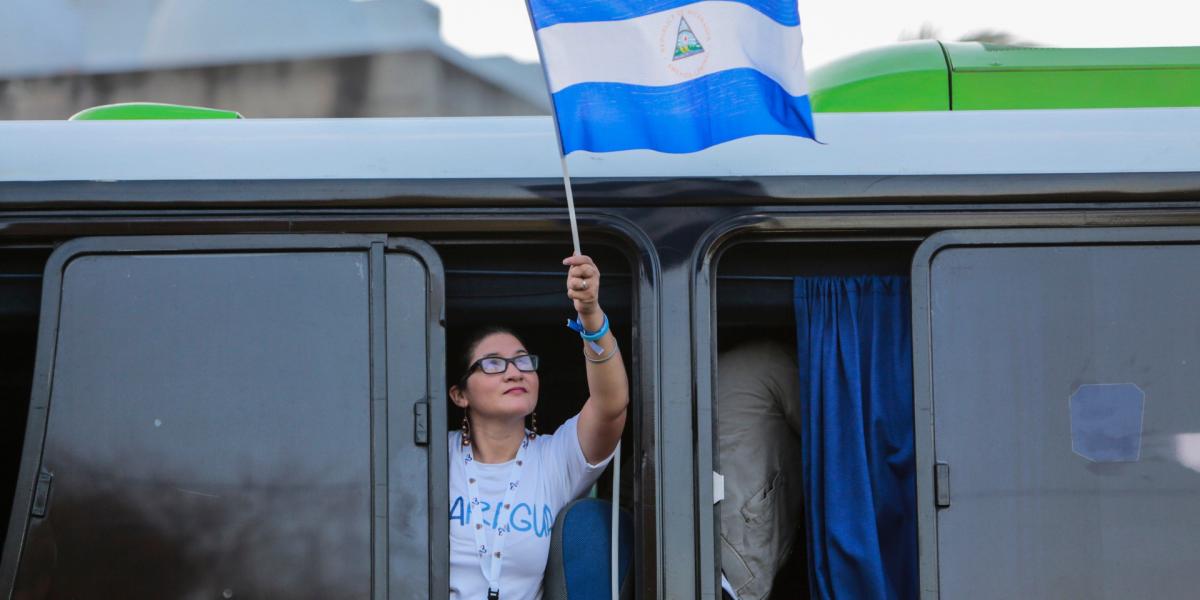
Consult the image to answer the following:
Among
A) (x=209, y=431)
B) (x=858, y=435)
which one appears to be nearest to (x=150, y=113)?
(x=209, y=431)

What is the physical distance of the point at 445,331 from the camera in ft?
10.5

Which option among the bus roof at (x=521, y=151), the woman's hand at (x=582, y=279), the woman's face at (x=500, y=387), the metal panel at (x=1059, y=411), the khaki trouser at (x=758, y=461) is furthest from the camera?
the woman's face at (x=500, y=387)

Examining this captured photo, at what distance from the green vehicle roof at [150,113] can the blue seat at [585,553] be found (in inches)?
54.4

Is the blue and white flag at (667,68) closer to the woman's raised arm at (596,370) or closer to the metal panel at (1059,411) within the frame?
the woman's raised arm at (596,370)

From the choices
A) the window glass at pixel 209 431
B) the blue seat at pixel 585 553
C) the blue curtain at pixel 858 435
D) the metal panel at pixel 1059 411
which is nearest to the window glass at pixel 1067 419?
the metal panel at pixel 1059 411

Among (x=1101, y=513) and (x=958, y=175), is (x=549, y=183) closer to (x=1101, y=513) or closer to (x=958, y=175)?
(x=958, y=175)

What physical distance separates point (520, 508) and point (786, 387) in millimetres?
780

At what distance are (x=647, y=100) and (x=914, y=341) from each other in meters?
0.87

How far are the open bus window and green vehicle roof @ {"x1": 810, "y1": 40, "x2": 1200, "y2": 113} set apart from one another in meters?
0.43

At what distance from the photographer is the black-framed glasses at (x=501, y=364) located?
11.7 ft

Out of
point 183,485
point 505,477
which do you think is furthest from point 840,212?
point 183,485

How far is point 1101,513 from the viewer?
312 centimetres

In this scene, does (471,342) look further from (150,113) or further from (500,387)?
(150,113)

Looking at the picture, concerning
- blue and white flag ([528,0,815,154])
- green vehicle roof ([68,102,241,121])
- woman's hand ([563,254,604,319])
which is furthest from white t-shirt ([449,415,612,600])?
green vehicle roof ([68,102,241,121])
